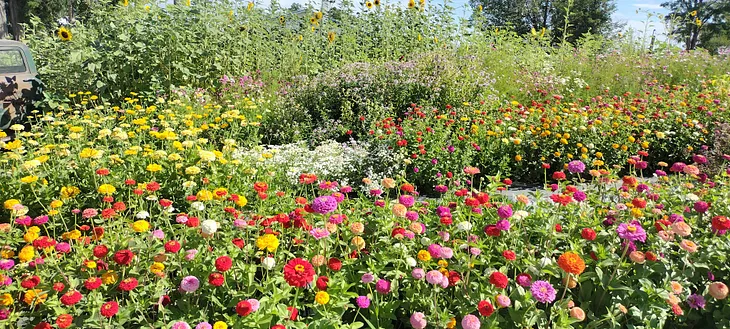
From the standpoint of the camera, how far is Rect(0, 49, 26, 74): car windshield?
5719mm

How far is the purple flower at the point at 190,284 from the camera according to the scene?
157 cm

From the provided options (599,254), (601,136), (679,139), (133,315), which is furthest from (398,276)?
(679,139)

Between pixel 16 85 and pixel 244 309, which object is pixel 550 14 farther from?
pixel 244 309

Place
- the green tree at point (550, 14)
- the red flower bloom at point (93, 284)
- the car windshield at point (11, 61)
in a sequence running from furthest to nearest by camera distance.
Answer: the green tree at point (550, 14)
the car windshield at point (11, 61)
the red flower bloom at point (93, 284)

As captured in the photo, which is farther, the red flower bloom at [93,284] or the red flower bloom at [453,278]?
the red flower bloom at [453,278]

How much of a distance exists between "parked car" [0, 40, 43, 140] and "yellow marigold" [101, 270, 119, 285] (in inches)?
187

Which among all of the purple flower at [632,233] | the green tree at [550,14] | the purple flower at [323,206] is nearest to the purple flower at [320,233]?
the purple flower at [323,206]

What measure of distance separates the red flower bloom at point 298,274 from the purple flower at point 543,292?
74 cm

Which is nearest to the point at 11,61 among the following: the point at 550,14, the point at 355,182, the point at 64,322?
the point at 355,182

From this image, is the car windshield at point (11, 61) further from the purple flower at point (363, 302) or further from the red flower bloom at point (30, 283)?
the purple flower at point (363, 302)

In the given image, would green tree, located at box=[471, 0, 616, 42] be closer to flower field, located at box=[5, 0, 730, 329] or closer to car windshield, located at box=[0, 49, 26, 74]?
flower field, located at box=[5, 0, 730, 329]

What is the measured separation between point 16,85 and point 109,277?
207 inches

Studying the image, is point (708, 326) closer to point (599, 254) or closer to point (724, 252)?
point (724, 252)

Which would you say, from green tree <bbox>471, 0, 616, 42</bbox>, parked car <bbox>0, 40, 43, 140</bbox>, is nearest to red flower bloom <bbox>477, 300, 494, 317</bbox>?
parked car <bbox>0, 40, 43, 140</bbox>
